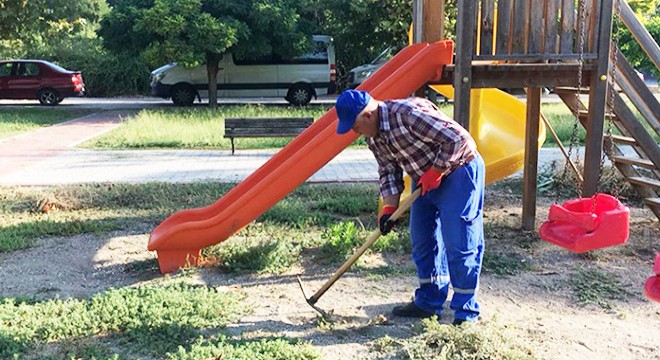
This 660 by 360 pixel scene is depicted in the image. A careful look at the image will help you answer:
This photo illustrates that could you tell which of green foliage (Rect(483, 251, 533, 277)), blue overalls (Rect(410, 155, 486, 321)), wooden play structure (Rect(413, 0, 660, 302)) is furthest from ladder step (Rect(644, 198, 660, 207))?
blue overalls (Rect(410, 155, 486, 321))

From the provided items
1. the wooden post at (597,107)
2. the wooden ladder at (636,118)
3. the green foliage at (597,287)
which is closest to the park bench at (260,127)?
the wooden ladder at (636,118)

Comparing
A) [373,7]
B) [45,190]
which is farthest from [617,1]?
[373,7]

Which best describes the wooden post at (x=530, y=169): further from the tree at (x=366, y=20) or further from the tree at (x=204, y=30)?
the tree at (x=204, y=30)

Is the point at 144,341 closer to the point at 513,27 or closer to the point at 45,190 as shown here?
the point at 513,27

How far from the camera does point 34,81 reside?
2219cm

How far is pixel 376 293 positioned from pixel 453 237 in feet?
3.85

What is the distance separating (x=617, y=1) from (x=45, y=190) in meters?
6.79

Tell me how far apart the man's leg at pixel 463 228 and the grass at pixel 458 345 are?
20cm

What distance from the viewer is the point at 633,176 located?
6.48 metres

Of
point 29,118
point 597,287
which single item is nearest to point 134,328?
point 597,287

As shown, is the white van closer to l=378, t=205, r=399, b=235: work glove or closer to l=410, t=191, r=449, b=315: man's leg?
l=410, t=191, r=449, b=315: man's leg

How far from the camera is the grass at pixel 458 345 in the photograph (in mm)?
3801

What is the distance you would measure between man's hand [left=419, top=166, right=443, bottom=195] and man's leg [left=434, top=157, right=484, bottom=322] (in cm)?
10

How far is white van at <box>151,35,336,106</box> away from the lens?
2198 centimetres
